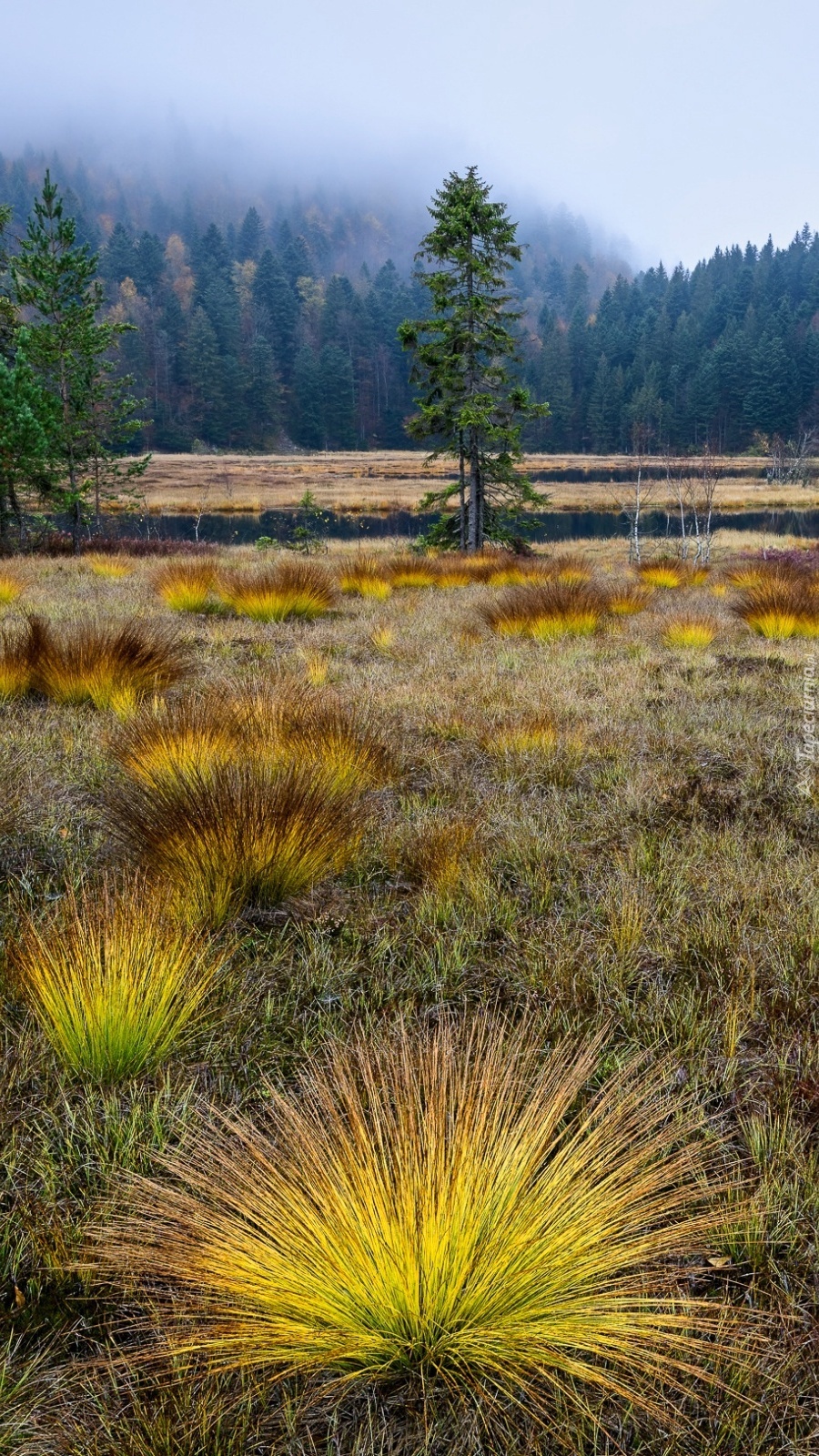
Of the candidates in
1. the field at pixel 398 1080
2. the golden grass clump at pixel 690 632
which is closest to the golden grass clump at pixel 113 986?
the field at pixel 398 1080

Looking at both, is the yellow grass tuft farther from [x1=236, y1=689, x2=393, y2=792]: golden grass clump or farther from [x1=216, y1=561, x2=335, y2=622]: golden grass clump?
[x1=236, y1=689, x2=393, y2=792]: golden grass clump

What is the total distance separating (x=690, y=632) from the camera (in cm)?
607

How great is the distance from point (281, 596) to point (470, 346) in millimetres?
10277

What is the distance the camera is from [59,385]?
706 inches

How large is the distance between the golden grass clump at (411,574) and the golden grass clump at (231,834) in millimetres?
7491

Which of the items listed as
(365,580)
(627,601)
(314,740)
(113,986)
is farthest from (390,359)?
(113,986)

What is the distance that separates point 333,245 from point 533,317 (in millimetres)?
74127

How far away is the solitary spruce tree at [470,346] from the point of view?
537 inches

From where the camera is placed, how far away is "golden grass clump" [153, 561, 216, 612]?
7.17m

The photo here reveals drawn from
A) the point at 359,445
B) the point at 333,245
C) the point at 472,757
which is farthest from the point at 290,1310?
the point at 333,245

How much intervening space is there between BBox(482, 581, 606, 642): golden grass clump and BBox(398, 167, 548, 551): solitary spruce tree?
7.87m

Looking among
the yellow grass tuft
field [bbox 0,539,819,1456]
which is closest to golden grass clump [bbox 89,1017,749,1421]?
field [bbox 0,539,819,1456]

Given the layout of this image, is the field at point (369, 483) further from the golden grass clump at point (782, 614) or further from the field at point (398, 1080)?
the field at point (398, 1080)

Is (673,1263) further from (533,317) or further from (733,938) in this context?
(533,317)
